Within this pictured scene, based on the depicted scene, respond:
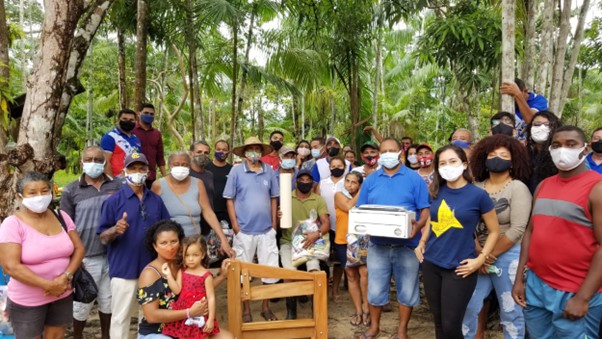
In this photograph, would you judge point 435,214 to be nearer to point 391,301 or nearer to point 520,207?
point 520,207

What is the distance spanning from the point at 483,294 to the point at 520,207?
789 millimetres

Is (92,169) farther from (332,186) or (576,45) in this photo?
(576,45)

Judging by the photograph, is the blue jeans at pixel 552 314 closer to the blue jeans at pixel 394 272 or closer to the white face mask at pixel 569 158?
the white face mask at pixel 569 158

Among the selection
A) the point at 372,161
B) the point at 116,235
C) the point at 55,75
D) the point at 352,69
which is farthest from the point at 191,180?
the point at 352,69

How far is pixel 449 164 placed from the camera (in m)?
3.29

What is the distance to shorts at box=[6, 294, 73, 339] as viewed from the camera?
318 cm

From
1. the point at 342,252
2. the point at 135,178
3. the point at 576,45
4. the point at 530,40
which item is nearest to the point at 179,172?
the point at 135,178

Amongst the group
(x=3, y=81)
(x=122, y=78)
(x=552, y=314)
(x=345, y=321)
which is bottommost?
(x=345, y=321)

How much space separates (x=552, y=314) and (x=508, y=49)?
137 inches

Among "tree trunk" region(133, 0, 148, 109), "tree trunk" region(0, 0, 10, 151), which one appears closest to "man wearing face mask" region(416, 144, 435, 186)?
"tree trunk" region(0, 0, 10, 151)

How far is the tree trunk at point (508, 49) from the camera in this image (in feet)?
16.9

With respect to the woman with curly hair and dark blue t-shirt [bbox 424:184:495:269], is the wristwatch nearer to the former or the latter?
dark blue t-shirt [bbox 424:184:495:269]

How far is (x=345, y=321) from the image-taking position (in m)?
5.13

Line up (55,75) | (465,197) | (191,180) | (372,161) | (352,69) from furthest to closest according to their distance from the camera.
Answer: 1. (352,69)
2. (372,161)
3. (191,180)
4. (55,75)
5. (465,197)
